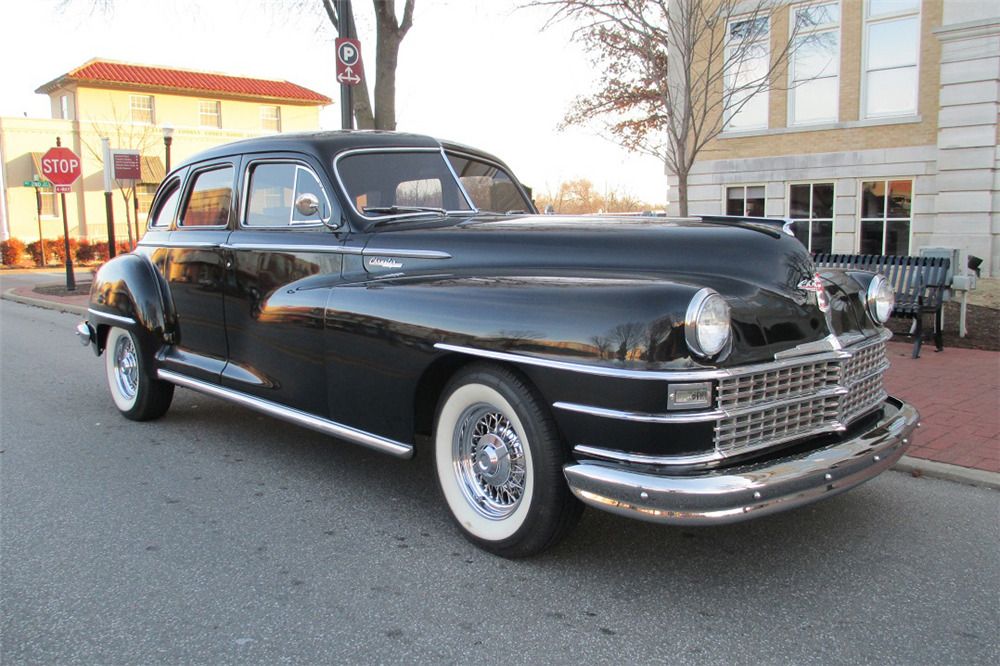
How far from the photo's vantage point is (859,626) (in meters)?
2.87

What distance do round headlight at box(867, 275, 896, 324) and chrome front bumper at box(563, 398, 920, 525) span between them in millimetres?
1043

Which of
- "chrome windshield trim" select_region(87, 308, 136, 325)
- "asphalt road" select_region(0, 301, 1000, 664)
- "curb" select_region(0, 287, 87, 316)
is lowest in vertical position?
"asphalt road" select_region(0, 301, 1000, 664)

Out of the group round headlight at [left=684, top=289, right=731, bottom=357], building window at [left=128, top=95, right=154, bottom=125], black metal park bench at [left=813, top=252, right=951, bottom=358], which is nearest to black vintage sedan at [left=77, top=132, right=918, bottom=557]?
round headlight at [left=684, top=289, right=731, bottom=357]

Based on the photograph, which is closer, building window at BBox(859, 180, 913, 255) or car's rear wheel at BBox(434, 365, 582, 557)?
car's rear wheel at BBox(434, 365, 582, 557)

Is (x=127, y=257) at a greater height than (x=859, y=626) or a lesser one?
greater

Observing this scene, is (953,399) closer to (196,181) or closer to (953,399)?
(953,399)

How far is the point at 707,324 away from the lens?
2885mm

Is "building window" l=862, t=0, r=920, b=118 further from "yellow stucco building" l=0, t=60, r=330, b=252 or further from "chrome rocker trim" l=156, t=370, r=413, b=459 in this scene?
"yellow stucco building" l=0, t=60, r=330, b=252

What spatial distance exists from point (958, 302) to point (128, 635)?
11.0m

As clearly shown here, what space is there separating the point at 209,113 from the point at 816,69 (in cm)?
3087

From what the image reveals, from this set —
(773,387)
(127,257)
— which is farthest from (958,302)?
(127,257)

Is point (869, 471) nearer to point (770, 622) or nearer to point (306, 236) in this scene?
point (770, 622)

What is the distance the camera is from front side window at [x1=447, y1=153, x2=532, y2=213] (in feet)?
16.4

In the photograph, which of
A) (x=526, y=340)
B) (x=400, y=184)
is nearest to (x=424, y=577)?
(x=526, y=340)
